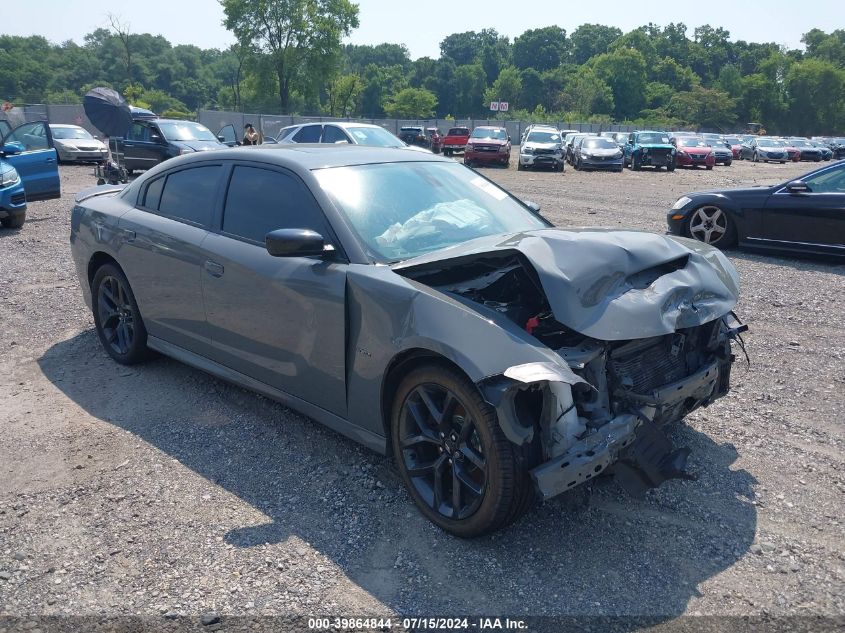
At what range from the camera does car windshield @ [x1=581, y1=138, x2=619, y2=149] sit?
2898 cm

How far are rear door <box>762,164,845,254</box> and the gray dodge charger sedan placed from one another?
6.12m

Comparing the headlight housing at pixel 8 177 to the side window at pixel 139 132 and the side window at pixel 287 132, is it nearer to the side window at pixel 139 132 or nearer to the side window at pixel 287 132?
the side window at pixel 287 132

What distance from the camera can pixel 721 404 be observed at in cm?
464

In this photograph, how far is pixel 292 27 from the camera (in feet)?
236

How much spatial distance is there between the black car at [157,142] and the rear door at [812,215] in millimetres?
14730

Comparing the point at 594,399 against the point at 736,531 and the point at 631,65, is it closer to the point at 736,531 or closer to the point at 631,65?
the point at 736,531

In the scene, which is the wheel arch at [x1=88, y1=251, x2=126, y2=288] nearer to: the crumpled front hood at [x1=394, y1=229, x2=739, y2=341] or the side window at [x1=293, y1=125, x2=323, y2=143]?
the crumpled front hood at [x1=394, y1=229, x2=739, y2=341]

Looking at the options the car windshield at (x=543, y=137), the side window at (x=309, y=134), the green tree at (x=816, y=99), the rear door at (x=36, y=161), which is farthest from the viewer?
the green tree at (x=816, y=99)

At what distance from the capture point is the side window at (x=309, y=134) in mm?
16188

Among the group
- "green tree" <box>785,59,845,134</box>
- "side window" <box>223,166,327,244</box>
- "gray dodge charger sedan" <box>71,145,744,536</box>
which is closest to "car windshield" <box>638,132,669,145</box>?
"gray dodge charger sedan" <box>71,145,744,536</box>

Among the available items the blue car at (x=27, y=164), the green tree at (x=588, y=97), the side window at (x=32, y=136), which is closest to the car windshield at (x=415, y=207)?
the blue car at (x=27, y=164)

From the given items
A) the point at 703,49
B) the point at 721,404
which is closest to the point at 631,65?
the point at 703,49

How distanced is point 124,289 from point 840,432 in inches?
196

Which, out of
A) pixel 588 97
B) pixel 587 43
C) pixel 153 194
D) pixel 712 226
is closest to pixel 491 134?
pixel 712 226
